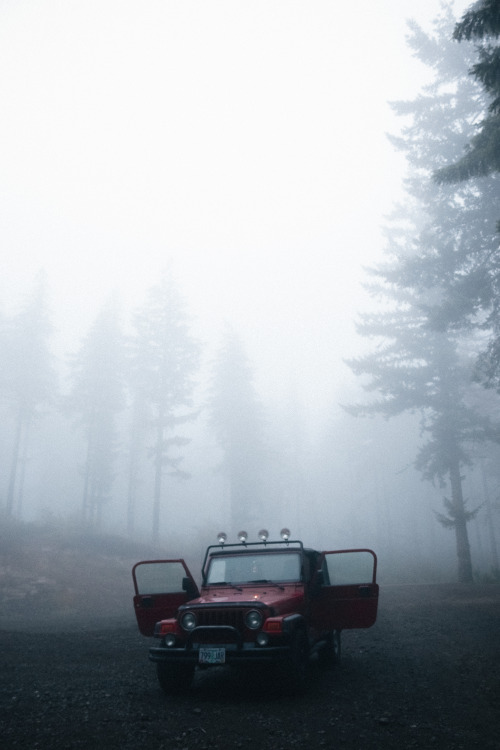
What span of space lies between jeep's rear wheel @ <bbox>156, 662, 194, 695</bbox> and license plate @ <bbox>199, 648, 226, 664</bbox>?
552mm

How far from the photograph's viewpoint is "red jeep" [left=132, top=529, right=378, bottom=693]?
21.7 ft

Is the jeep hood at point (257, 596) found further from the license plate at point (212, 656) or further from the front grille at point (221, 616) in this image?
the license plate at point (212, 656)

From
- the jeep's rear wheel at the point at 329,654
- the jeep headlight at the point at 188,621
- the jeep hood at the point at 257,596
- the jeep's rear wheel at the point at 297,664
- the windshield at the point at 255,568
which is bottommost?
the jeep's rear wheel at the point at 329,654

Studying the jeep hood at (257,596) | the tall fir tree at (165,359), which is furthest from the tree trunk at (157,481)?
the jeep hood at (257,596)

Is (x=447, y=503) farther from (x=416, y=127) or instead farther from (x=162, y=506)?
(x=162, y=506)

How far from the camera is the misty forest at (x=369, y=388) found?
19.3 m

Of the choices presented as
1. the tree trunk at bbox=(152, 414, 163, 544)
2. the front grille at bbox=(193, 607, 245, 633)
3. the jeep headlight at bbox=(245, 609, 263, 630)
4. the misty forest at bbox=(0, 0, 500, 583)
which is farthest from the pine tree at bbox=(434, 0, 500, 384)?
the tree trunk at bbox=(152, 414, 163, 544)

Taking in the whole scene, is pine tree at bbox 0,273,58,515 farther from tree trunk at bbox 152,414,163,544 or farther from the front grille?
the front grille

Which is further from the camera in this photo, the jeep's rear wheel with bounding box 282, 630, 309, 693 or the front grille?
the front grille

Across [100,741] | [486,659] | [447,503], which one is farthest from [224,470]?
[100,741]

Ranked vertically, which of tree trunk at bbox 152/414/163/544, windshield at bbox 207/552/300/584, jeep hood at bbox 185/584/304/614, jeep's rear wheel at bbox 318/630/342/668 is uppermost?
tree trunk at bbox 152/414/163/544

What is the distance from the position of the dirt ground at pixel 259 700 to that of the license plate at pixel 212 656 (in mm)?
550

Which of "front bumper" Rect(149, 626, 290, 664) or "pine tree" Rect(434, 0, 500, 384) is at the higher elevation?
"pine tree" Rect(434, 0, 500, 384)

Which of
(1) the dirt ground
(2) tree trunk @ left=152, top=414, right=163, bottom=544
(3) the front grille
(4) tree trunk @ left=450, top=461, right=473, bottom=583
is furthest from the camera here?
(2) tree trunk @ left=152, top=414, right=163, bottom=544
